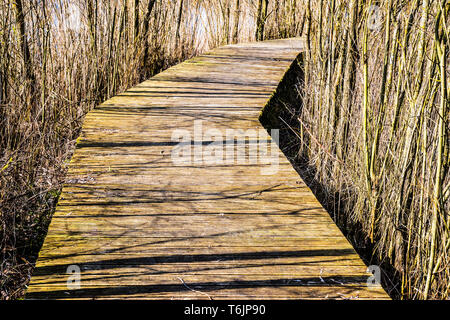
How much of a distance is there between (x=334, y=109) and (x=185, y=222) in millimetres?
1327

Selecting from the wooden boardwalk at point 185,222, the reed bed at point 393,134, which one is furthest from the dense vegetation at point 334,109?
the wooden boardwalk at point 185,222

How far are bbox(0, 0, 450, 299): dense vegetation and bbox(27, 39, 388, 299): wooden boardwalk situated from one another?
0.31 m

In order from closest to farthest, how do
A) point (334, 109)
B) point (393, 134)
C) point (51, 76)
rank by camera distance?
point (393, 134), point (334, 109), point (51, 76)

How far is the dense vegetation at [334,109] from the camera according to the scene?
1932 mm

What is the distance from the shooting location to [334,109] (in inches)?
113

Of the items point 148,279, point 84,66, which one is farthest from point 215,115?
point 148,279

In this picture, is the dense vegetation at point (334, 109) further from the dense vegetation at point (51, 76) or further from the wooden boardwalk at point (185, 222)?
the wooden boardwalk at point (185, 222)

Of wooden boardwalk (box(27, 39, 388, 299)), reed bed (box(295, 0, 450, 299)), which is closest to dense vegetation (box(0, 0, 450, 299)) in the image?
reed bed (box(295, 0, 450, 299))

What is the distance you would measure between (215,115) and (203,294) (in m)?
1.74

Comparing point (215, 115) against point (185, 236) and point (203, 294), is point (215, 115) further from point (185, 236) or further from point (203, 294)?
point (203, 294)

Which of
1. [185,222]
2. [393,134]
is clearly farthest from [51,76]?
→ [393,134]

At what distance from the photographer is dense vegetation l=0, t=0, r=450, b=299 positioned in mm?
1932

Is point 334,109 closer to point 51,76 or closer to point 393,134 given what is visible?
point 393,134

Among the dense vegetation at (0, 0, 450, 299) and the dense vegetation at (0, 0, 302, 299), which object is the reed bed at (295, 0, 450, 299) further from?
the dense vegetation at (0, 0, 302, 299)
